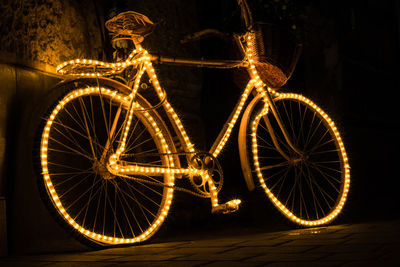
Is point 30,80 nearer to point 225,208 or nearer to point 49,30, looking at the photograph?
point 49,30

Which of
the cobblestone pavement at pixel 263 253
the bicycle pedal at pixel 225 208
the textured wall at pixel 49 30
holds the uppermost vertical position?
the textured wall at pixel 49 30

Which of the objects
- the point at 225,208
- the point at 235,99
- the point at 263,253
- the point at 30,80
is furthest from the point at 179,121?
the point at 235,99

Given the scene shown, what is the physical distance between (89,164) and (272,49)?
212 cm

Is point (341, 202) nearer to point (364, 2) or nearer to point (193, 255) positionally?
point (193, 255)

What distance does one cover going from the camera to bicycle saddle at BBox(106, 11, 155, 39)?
3.74m

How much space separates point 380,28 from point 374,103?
1.71m

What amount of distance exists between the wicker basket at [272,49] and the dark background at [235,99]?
441mm

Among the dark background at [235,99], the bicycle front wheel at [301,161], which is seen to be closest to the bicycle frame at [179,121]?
the bicycle front wheel at [301,161]

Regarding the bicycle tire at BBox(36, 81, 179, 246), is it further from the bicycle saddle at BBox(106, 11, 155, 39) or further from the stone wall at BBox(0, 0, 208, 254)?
the bicycle saddle at BBox(106, 11, 155, 39)

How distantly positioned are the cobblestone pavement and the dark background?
623mm

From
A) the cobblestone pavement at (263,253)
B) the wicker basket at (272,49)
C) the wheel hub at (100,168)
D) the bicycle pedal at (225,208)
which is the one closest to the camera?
the cobblestone pavement at (263,253)

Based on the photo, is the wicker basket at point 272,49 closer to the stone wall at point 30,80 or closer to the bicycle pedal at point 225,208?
the bicycle pedal at point 225,208

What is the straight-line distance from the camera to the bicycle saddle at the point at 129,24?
3740 millimetres

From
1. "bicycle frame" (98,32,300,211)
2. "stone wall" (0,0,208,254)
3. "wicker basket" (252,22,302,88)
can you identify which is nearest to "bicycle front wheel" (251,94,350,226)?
"bicycle frame" (98,32,300,211)
